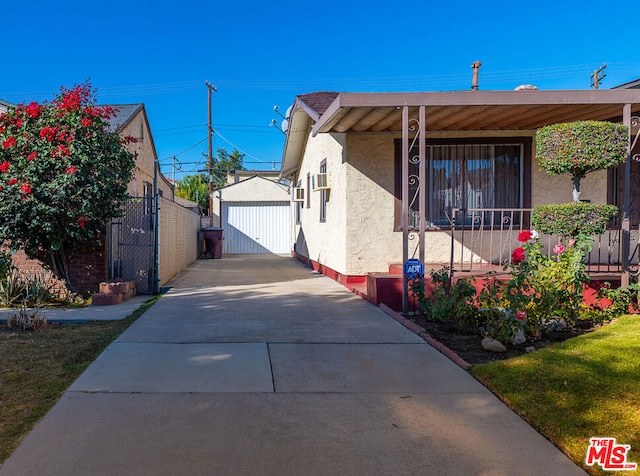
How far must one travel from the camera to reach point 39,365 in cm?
477

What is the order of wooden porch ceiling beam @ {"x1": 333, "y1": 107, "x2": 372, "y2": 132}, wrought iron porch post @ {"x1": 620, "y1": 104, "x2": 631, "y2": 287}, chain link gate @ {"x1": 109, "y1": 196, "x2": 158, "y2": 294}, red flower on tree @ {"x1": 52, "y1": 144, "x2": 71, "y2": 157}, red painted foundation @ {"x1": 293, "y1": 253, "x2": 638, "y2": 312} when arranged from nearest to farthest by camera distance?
1. wrought iron porch post @ {"x1": 620, "y1": 104, "x2": 631, "y2": 287}
2. red painted foundation @ {"x1": 293, "y1": 253, "x2": 638, "y2": 312}
3. wooden porch ceiling beam @ {"x1": 333, "y1": 107, "x2": 372, "y2": 132}
4. red flower on tree @ {"x1": 52, "y1": 144, "x2": 71, "y2": 157}
5. chain link gate @ {"x1": 109, "y1": 196, "x2": 158, "y2": 294}

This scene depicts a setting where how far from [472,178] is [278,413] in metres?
7.07

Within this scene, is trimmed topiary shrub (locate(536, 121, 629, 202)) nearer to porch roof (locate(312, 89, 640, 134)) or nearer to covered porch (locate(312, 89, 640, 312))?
covered porch (locate(312, 89, 640, 312))

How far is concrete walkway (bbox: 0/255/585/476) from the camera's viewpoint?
9.53 ft

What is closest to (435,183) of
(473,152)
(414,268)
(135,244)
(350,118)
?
(473,152)

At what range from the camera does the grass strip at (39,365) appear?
3.49 meters


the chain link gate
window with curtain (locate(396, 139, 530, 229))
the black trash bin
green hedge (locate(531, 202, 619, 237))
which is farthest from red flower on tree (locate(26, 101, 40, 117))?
the black trash bin

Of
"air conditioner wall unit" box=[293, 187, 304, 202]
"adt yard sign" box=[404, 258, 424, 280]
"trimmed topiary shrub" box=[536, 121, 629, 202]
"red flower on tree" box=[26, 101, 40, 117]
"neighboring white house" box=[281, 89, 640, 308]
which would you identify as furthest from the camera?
"air conditioner wall unit" box=[293, 187, 304, 202]

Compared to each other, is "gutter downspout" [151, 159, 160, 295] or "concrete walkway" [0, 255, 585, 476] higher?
"gutter downspout" [151, 159, 160, 295]

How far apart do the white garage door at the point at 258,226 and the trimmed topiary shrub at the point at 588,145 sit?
1826 cm

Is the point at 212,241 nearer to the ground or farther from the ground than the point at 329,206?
nearer to the ground

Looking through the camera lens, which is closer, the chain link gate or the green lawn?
the green lawn

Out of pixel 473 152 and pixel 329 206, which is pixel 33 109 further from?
pixel 473 152

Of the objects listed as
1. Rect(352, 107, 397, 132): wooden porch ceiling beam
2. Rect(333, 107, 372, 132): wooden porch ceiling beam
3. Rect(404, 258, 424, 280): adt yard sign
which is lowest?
Rect(404, 258, 424, 280): adt yard sign
